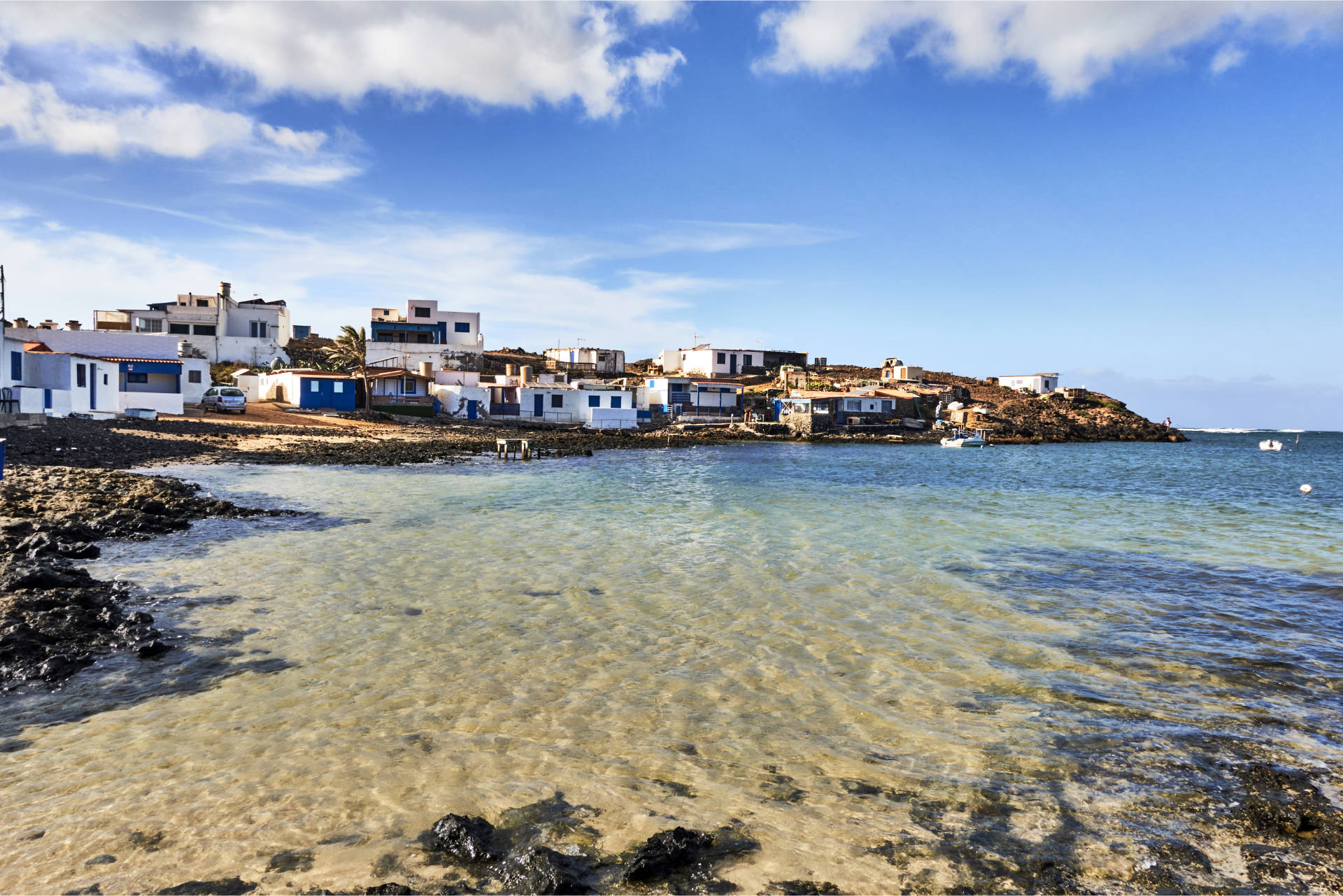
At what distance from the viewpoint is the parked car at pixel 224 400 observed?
53156 millimetres

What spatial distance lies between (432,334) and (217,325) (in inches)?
871

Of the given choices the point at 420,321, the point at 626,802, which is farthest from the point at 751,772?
the point at 420,321

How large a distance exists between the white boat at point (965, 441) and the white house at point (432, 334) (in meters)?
52.8

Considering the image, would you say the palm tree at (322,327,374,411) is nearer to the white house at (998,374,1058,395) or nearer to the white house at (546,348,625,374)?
the white house at (546,348,625,374)

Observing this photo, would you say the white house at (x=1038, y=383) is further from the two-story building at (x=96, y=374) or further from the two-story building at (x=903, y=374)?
the two-story building at (x=96, y=374)

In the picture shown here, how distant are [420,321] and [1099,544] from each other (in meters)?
80.6

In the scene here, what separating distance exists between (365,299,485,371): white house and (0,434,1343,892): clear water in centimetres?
6436

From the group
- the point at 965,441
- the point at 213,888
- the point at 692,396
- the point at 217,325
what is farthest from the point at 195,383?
the point at 965,441

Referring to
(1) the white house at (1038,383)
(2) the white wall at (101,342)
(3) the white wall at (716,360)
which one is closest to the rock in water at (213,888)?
(2) the white wall at (101,342)

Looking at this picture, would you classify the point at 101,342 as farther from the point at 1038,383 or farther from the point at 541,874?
the point at 1038,383

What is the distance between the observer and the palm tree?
63062 millimetres

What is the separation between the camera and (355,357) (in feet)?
219

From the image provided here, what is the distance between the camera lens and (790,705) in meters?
8.12

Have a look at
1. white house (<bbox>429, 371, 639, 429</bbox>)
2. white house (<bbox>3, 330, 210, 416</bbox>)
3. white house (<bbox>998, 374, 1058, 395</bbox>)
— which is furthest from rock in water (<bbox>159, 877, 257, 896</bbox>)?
white house (<bbox>998, 374, 1058, 395</bbox>)
